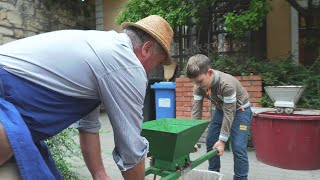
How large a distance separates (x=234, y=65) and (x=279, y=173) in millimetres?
2205

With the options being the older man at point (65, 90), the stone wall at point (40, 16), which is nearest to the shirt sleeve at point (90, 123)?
the older man at point (65, 90)

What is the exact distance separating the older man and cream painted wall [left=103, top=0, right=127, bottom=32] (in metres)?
8.61

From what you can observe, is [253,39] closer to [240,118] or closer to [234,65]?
[234,65]

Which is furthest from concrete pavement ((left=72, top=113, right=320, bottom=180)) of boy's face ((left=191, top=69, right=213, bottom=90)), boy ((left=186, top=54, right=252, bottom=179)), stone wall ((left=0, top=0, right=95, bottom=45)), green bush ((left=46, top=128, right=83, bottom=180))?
stone wall ((left=0, top=0, right=95, bottom=45))

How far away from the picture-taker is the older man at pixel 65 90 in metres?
1.29

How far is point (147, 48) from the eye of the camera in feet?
5.63

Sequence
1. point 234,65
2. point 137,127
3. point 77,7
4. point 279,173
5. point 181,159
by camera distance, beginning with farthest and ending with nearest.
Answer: point 77,7 < point 234,65 < point 279,173 < point 181,159 < point 137,127

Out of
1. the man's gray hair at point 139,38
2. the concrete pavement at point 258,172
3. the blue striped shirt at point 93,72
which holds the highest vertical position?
the man's gray hair at point 139,38

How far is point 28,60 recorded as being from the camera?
1400 millimetres

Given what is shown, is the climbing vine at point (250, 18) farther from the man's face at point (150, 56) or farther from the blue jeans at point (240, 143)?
the man's face at point (150, 56)

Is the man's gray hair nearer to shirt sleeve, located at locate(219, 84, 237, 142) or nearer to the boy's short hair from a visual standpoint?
the boy's short hair

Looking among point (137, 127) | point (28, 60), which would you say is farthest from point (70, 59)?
point (137, 127)

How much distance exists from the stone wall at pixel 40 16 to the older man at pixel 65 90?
7282mm

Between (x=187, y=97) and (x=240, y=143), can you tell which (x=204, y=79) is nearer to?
(x=240, y=143)
